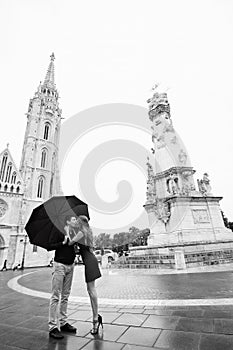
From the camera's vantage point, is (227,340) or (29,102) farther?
(29,102)

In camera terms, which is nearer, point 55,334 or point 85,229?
point 55,334

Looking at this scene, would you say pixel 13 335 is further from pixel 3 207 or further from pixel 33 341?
pixel 3 207

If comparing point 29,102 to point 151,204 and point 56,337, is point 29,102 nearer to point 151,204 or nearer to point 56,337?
point 151,204

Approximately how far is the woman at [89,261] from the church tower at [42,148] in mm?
39479

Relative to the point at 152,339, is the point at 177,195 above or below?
above

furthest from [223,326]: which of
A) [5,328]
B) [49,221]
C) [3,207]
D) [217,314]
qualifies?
[3,207]

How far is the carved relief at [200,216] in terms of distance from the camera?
1603cm

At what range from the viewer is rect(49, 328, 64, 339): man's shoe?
320 centimetres

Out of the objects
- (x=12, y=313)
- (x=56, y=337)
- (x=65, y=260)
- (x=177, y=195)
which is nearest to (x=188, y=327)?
(x=56, y=337)

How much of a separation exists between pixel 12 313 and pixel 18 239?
110 ft

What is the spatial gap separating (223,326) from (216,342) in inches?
30.0

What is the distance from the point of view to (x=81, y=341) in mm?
3092

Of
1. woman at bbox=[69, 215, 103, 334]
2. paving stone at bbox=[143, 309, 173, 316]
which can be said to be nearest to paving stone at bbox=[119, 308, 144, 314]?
paving stone at bbox=[143, 309, 173, 316]

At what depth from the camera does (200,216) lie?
16.2 metres
